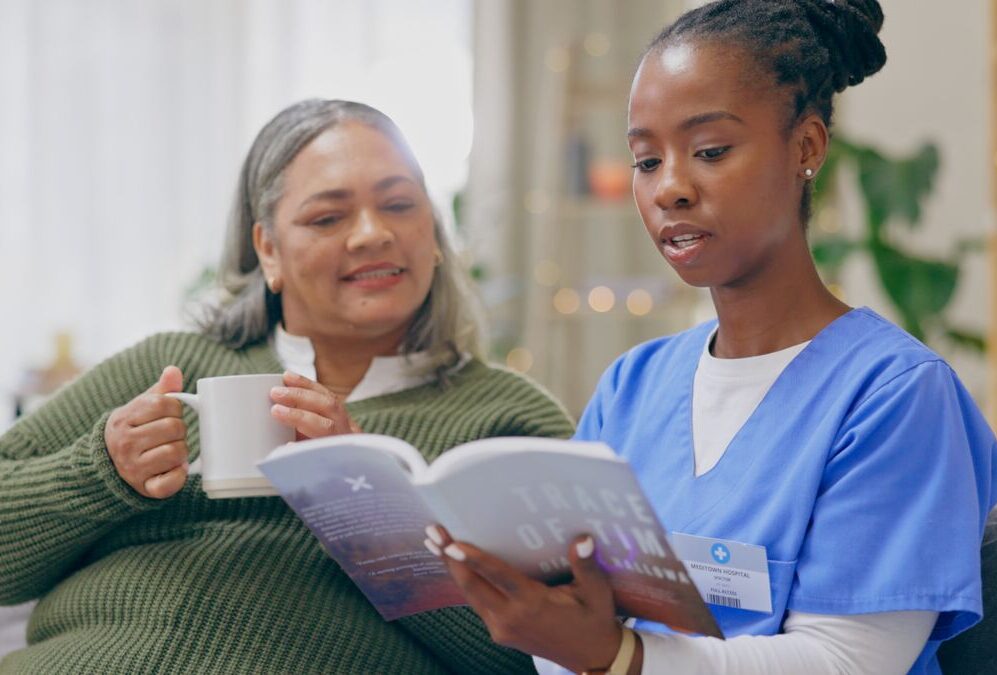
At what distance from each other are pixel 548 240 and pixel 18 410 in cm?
180

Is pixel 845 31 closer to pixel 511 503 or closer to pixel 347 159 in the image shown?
pixel 511 503

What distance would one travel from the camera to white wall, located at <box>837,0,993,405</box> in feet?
11.7

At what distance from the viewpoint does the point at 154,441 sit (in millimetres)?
1127

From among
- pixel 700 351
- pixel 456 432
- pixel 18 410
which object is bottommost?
pixel 18 410

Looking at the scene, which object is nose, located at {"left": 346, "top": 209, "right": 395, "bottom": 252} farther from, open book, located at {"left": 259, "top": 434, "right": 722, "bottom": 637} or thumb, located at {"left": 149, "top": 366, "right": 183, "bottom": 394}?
open book, located at {"left": 259, "top": 434, "right": 722, "bottom": 637}

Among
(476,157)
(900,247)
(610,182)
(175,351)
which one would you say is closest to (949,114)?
(900,247)

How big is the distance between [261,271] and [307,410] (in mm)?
488

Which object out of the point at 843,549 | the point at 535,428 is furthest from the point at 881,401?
the point at 535,428

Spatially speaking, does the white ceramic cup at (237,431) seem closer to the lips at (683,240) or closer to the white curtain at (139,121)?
the lips at (683,240)

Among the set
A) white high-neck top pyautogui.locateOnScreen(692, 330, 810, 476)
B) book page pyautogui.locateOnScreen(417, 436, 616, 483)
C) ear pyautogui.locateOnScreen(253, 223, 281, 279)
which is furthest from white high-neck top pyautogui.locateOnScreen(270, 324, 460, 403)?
book page pyautogui.locateOnScreen(417, 436, 616, 483)

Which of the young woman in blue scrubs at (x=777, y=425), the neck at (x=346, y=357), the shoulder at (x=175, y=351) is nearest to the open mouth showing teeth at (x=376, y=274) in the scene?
the neck at (x=346, y=357)

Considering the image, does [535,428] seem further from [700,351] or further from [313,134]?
[313,134]

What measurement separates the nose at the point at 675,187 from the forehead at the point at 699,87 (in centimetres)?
3

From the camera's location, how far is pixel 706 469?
1.01m
